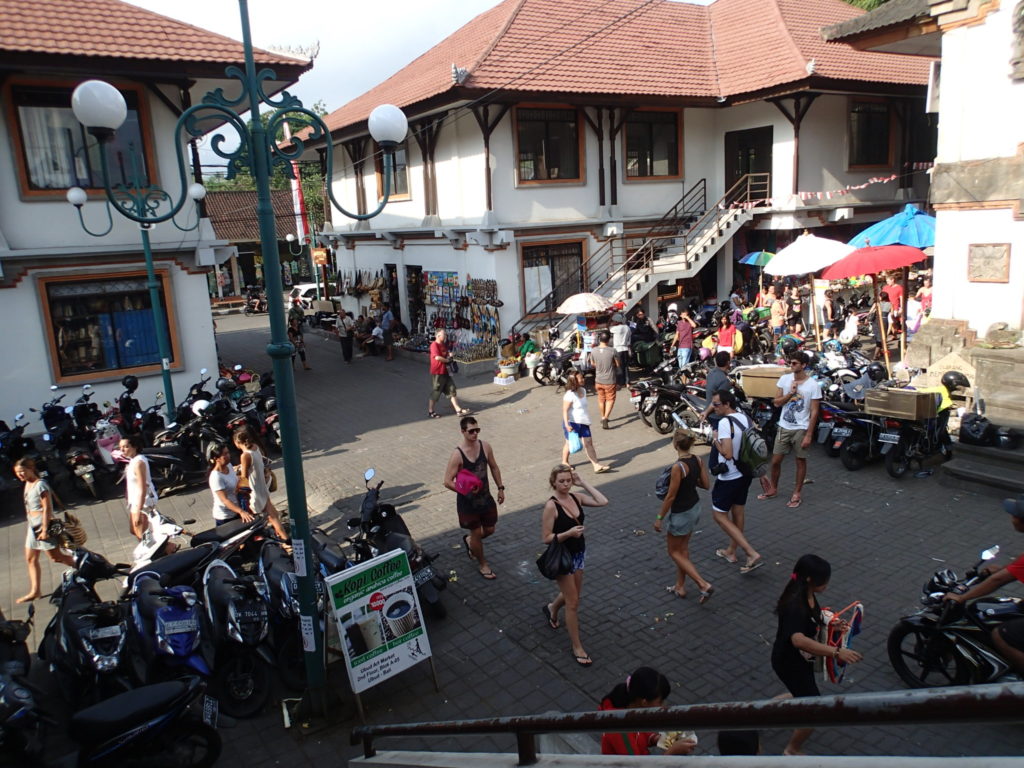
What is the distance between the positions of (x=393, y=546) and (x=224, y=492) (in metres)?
2.61

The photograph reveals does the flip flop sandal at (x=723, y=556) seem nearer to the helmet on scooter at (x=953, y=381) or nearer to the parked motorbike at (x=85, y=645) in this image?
the helmet on scooter at (x=953, y=381)

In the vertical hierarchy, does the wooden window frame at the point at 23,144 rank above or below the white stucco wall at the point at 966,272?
Result: above

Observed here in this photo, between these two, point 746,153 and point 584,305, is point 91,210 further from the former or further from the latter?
point 746,153

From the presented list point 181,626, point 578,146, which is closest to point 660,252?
point 578,146

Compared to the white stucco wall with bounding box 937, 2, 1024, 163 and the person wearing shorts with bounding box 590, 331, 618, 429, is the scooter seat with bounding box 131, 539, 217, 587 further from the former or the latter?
the white stucco wall with bounding box 937, 2, 1024, 163

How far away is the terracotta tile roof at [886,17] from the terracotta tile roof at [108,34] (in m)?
10.1

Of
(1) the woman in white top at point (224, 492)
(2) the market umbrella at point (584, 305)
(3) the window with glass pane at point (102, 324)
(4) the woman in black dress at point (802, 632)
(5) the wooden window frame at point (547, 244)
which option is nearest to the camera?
(4) the woman in black dress at point (802, 632)

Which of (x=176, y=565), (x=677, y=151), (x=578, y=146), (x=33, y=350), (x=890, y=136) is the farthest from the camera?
(x=890, y=136)

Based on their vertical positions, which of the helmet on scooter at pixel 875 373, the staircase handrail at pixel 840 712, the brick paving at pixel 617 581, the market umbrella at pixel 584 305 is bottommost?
the brick paving at pixel 617 581

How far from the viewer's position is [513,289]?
19.0 meters

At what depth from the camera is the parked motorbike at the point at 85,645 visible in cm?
562

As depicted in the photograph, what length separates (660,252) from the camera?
67.4 feet

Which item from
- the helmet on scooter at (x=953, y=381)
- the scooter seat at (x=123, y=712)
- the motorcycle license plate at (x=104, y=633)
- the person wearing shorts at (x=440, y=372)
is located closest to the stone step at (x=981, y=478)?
the helmet on scooter at (x=953, y=381)

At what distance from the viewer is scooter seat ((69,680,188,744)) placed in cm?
466
